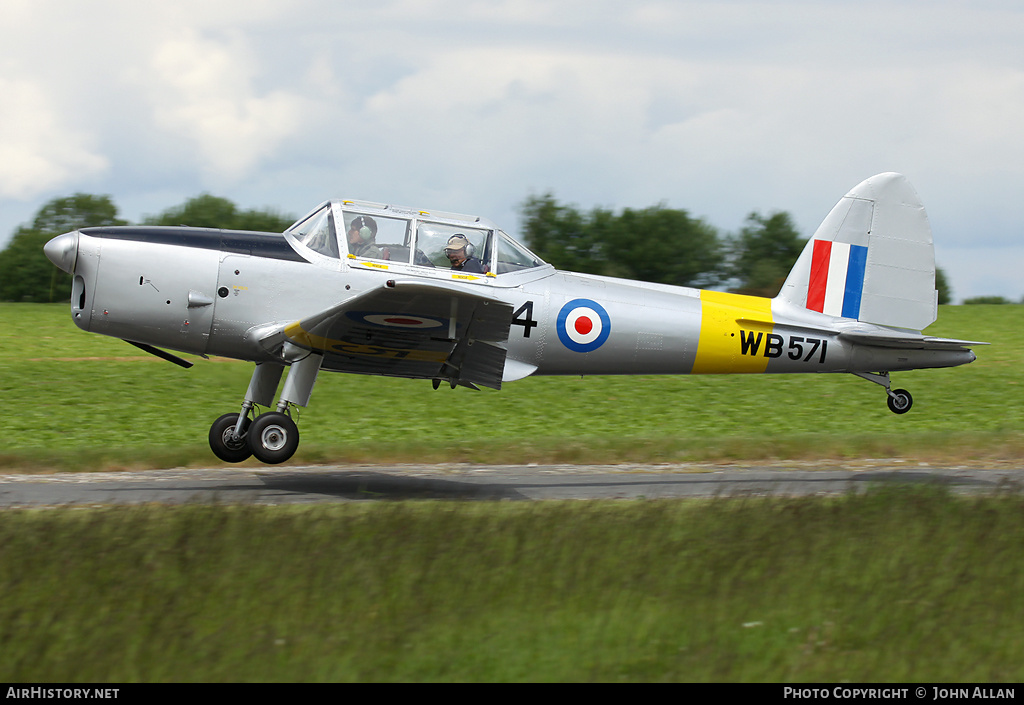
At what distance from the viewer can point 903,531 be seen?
6.82 meters

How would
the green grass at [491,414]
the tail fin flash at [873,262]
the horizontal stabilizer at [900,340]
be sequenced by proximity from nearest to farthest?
the horizontal stabilizer at [900,340] → the tail fin flash at [873,262] → the green grass at [491,414]

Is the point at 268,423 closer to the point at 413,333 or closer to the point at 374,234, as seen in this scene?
the point at 413,333

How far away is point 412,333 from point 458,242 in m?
1.08

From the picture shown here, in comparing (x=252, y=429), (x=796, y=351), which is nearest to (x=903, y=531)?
(x=796, y=351)

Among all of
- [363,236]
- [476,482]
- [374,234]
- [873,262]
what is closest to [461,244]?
[374,234]

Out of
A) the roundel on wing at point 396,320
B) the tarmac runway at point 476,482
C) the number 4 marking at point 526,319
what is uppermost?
the number 4 marking at point 526,319

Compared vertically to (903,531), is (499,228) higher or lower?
higher

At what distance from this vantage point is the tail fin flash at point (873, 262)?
11.0 m

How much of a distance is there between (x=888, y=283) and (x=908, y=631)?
7041mm

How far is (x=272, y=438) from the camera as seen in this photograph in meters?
9.00

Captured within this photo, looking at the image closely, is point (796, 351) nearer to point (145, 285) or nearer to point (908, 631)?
point (908, 631)

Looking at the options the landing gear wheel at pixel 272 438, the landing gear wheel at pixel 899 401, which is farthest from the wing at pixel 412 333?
the landing gear wheel at pixel 899 401

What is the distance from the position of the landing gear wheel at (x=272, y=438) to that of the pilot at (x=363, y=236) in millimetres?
1803

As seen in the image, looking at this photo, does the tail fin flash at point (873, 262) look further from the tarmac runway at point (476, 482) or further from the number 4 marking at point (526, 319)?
the number 4 marking at point (526, 319)
